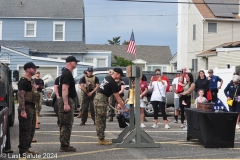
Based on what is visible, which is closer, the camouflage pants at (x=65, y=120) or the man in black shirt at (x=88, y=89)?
the camouflage pants at (x=65, y=120)

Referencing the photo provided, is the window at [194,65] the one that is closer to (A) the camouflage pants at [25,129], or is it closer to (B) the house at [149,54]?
(B) the house at [149,54]

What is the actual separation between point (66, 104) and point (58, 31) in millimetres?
30866

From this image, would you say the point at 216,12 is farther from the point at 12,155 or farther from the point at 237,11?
the point at 12,155

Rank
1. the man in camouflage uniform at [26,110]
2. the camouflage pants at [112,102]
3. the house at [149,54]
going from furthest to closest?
1. the house at [149,54]
2. the camouflage pants at [112,102]
3. the man in camouflage uniform at [26,110]

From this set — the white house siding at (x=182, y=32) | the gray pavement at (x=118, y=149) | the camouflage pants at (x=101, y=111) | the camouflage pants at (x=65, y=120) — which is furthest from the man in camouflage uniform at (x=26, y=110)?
the white house siding at (x=182, y=32)

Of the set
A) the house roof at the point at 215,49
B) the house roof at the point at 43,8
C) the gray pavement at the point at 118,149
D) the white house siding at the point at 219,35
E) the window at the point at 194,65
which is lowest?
the gray pavement at the point at 118,149

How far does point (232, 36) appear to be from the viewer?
43000 mm

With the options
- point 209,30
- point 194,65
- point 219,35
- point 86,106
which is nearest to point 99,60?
point 194,65

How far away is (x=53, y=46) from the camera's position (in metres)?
40.3

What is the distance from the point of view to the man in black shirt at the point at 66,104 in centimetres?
1082

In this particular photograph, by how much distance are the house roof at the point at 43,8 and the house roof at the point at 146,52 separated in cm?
1672

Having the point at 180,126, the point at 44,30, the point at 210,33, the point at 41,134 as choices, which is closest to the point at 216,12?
the point at 210,33

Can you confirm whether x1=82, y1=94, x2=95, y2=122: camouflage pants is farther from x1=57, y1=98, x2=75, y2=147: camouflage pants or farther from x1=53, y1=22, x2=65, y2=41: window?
x1=53, y1=22, x2=65, y2=41: window

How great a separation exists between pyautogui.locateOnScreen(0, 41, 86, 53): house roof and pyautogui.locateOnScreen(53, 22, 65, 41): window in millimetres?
420
